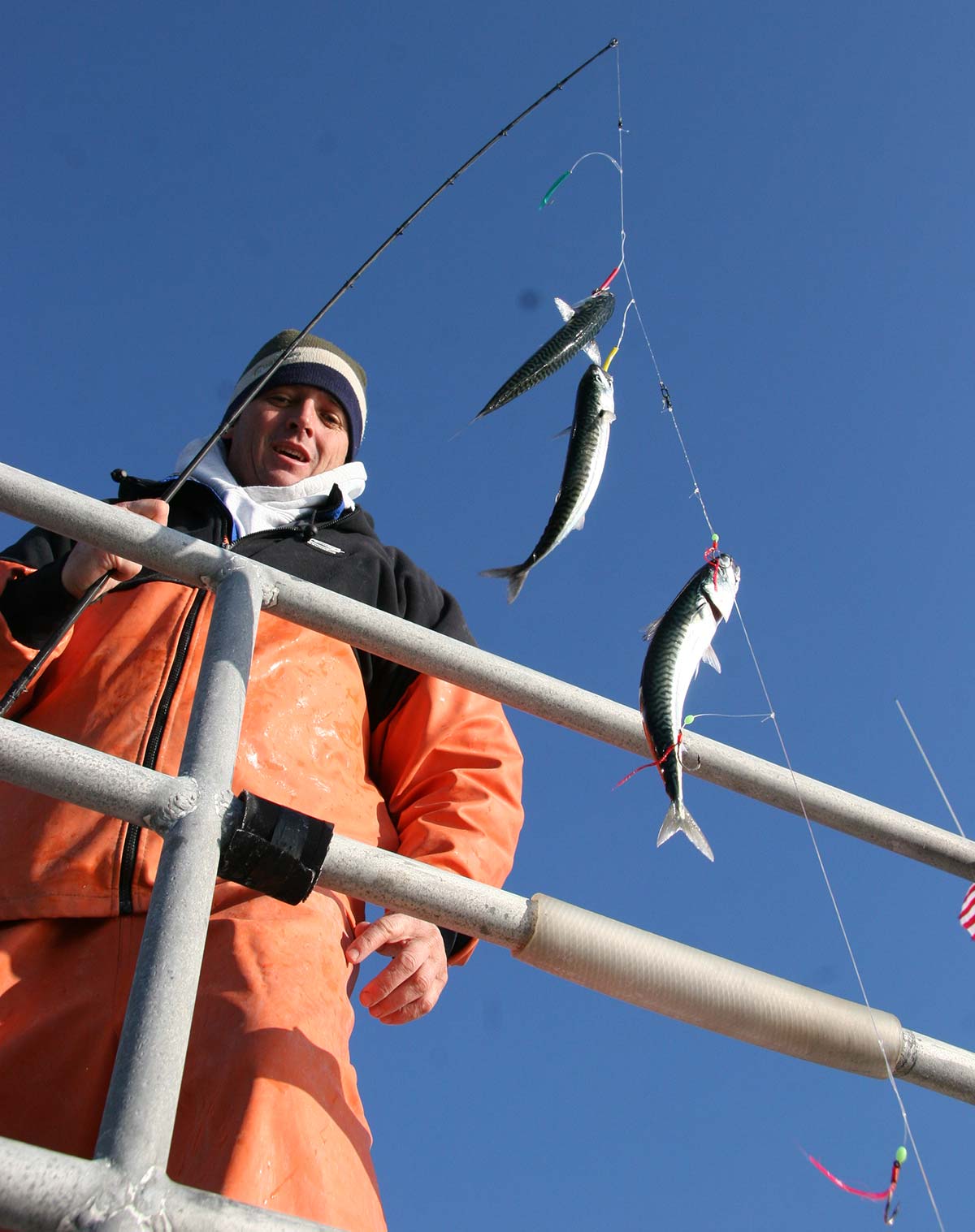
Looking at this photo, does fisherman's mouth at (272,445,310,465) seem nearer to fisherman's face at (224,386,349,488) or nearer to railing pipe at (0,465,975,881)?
fisherman's face at (224,386,349,488)

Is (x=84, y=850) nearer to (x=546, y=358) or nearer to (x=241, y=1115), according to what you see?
(x=241, y=1115)

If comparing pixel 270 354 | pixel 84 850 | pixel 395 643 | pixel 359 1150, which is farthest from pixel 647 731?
pixel 270 354

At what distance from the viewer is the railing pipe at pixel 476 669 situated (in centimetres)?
238

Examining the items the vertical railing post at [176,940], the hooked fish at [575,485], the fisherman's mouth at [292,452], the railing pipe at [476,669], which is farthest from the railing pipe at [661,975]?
the fisherman's mouth at [292,452]

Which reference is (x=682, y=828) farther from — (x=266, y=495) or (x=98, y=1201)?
(x=266, y=495)

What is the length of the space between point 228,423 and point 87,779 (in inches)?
72.7

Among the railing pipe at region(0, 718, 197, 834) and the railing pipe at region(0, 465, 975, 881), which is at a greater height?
the railing pipe at region(0, 465, 975, 881)

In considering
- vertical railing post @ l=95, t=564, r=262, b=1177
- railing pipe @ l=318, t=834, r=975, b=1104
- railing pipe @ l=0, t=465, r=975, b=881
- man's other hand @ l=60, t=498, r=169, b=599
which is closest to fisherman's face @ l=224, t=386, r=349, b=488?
man's other hand @ l=60, t=498, r=169, b=599

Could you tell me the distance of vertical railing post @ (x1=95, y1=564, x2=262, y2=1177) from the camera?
151 centimetres

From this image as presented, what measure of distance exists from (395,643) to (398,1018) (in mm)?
948

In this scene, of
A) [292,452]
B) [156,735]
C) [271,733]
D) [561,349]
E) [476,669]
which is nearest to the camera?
[476,669]

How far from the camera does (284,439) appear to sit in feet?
15.1

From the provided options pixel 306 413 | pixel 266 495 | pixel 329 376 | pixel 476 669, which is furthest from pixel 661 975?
pixel 329 376

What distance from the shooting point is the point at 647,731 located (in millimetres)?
2572
